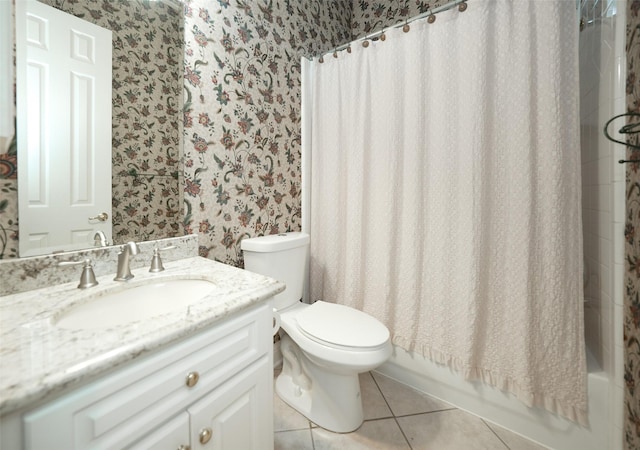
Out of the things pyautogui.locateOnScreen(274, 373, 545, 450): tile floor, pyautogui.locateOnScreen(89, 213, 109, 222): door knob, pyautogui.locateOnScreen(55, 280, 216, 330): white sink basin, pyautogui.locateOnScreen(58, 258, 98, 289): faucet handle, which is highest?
pyautogui.locateOnScreen(89, 213, 109, 222): door knob

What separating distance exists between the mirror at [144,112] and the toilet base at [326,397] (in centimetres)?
92

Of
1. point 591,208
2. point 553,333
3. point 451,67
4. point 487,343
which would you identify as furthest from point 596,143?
point 487,343

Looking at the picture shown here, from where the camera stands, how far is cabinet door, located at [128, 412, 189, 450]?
1.87 feet

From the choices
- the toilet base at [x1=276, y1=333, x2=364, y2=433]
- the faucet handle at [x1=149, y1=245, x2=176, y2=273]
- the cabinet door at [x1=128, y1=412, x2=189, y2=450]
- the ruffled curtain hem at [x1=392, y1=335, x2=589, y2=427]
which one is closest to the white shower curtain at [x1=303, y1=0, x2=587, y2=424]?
the ruffled curtain hem at [x1=392, y1=335, x2=589, y2=427]

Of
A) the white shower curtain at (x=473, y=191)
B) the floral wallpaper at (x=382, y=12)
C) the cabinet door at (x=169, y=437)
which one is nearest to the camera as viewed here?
the cabinet door at (x=169, y=437)

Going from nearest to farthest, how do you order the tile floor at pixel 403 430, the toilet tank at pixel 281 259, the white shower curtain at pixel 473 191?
the white shower curtain at pixel 473 191, the tile floor at pixel 403 430, the toilet tank at pixel 281 259

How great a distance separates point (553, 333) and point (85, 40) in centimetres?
202

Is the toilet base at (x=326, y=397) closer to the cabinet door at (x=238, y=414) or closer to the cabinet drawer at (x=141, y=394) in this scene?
the cabinet door at (x=238, y=414)

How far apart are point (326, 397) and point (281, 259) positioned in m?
0.69

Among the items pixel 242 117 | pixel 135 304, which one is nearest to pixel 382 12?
pixel 242 117

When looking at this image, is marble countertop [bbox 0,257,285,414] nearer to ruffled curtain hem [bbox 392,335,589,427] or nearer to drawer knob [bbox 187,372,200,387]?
drawer knob [bbox 187,372,200,387]

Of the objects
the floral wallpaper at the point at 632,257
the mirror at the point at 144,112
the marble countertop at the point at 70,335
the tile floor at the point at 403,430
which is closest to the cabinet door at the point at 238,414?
the marble countertop at the point at 70,335

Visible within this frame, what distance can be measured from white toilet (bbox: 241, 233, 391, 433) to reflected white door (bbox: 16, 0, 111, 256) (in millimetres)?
673

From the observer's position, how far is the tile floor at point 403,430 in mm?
1165
